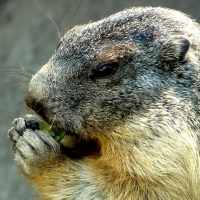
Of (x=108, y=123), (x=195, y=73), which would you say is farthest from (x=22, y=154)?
(x=195, y=73)

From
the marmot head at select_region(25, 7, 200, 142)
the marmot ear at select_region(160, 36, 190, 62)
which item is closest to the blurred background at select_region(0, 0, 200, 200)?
the marmot head at select_region(25, 7, 200, 142)

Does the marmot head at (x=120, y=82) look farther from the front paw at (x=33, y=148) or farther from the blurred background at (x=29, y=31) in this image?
the blurred background at (x=29, y=31)

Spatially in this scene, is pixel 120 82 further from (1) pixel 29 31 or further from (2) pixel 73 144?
(1) pixel 29 31

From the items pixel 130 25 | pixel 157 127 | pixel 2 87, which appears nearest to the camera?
pixel 157 127

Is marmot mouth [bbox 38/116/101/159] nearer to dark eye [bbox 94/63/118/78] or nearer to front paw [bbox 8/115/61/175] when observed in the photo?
front paw [bbox 8/115/61/175]

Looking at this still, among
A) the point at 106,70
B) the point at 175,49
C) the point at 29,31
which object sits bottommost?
the point at 175,49

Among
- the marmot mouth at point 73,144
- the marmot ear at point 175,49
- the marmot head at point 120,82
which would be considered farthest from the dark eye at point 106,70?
the marmot mouth at point 73,144

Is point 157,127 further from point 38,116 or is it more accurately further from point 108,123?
point 38,116

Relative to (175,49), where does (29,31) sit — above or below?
above

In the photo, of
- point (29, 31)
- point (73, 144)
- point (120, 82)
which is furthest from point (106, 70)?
point (29, 31)
